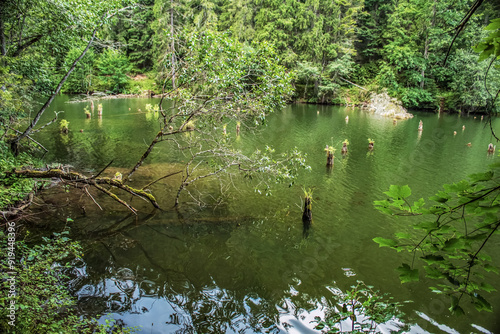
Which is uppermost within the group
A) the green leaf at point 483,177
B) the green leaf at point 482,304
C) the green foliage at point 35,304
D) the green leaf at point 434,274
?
the green leaf at point 483,177

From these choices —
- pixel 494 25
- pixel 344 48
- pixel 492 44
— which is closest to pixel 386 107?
pixel 344 48

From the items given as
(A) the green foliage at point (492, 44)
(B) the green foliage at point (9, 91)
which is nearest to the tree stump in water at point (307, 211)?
(A) the green foliage at point (492, 44)

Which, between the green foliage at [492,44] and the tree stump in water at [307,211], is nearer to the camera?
the green foliage at [492,44]

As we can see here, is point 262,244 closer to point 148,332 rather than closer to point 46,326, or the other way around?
point 148,332

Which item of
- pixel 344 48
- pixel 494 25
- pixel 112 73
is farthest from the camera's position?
pixel 112 73

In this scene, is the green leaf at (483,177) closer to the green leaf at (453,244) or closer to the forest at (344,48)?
the green leaf at (453,244)

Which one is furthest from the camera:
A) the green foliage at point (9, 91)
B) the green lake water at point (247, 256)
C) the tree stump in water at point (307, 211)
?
the tree stump in water at point (307, 211)

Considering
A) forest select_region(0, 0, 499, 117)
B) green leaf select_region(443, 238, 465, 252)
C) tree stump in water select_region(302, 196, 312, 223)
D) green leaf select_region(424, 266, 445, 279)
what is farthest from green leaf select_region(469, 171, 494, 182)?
forest select_region(0, 0, 499, 117)

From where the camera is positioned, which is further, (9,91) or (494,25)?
(9,91)

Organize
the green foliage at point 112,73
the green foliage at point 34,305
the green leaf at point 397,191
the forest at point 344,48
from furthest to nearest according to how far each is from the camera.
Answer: the green foliage at point 112,73
the forest at point 344,48
the green foliage at point 34,305
the green leaf at point 397,191

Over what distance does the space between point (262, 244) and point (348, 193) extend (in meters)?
5.39

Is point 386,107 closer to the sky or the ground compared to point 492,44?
closer to the ground

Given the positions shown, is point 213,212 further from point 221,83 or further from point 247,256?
point 221,83

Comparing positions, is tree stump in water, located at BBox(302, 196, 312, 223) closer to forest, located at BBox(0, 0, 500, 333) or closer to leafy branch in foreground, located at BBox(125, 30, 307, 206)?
forest, located at BBox(0, 0, 500, 333)
